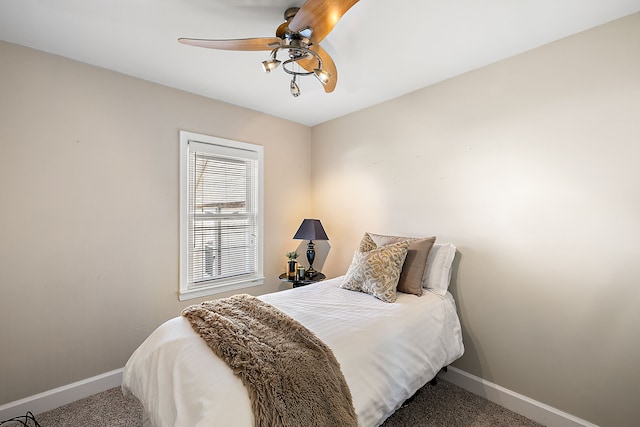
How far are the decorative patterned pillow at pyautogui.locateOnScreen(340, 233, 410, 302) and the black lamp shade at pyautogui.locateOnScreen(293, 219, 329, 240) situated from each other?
0.88 m

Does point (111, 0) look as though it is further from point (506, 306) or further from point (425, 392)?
point (425, 392)

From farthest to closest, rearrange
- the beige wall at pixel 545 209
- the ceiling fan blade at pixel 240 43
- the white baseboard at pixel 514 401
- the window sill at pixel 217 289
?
the window sill at pixel 217 289, the white baseboard at pixel 514 401, the beige wall at pixel 545 209, the ceiling fan blade at pixel 240 43

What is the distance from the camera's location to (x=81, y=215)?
7.01 ft

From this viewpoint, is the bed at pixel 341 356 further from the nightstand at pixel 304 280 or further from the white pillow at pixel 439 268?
the nightstand at pixel 304 280

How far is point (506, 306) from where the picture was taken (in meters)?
2.06

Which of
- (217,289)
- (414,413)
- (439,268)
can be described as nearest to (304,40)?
(439,268)

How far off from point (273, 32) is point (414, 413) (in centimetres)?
274

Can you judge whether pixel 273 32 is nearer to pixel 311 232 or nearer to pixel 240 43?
pixel 240 43

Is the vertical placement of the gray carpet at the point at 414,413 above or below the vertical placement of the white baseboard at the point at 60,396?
below

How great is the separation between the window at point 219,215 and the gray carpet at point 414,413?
35.2 inches

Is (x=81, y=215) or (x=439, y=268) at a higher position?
(x=81, y=215)

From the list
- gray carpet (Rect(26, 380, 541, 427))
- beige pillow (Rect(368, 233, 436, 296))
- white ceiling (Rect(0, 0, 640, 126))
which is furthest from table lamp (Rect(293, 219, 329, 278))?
gray carpet (Rect(26, 380, 541, 427))

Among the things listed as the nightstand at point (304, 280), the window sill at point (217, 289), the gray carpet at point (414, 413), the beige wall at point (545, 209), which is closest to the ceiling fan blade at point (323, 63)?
the beige wall at point (545, 209)

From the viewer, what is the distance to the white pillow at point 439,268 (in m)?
2.19
